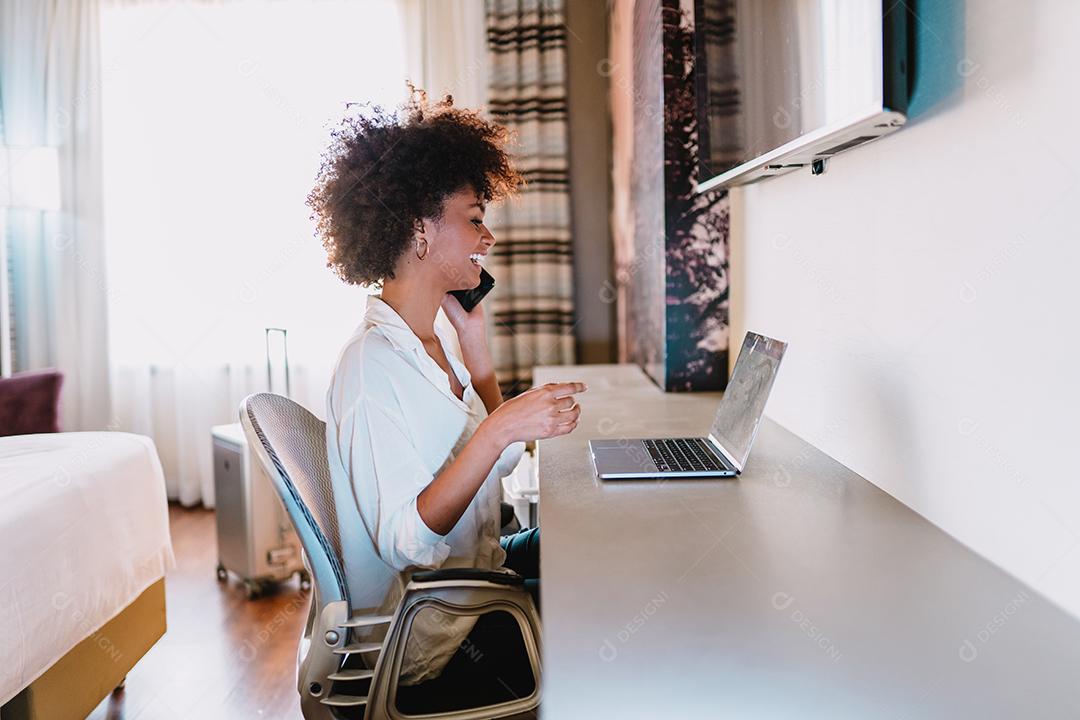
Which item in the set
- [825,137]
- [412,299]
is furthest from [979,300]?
[412,299]

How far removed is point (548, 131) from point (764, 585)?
314 centimetres

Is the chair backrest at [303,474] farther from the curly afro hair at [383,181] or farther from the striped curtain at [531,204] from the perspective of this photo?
the striped curtain at [531,204]

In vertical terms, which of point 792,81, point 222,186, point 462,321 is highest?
point 222,186

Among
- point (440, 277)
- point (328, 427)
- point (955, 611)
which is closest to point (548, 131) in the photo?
point (440, 277)

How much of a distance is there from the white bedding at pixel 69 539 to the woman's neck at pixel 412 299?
0.94 metres

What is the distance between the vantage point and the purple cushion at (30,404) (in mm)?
2686

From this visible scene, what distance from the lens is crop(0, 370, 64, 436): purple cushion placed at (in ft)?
8.81

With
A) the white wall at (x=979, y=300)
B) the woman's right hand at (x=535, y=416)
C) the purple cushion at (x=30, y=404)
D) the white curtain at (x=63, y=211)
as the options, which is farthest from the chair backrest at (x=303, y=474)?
the white curtain at (x=63, y=211)

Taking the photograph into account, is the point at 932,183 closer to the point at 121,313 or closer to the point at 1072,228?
the point at 1072,228

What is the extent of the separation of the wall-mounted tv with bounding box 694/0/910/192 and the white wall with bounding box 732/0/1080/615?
0.08 meters

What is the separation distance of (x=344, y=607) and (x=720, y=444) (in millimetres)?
724

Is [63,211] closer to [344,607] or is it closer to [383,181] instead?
[383,181]

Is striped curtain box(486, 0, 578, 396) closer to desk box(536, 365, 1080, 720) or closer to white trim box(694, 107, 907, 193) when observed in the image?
white trim box(694, 107, 907, 193)

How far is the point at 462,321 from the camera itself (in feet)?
6.30
